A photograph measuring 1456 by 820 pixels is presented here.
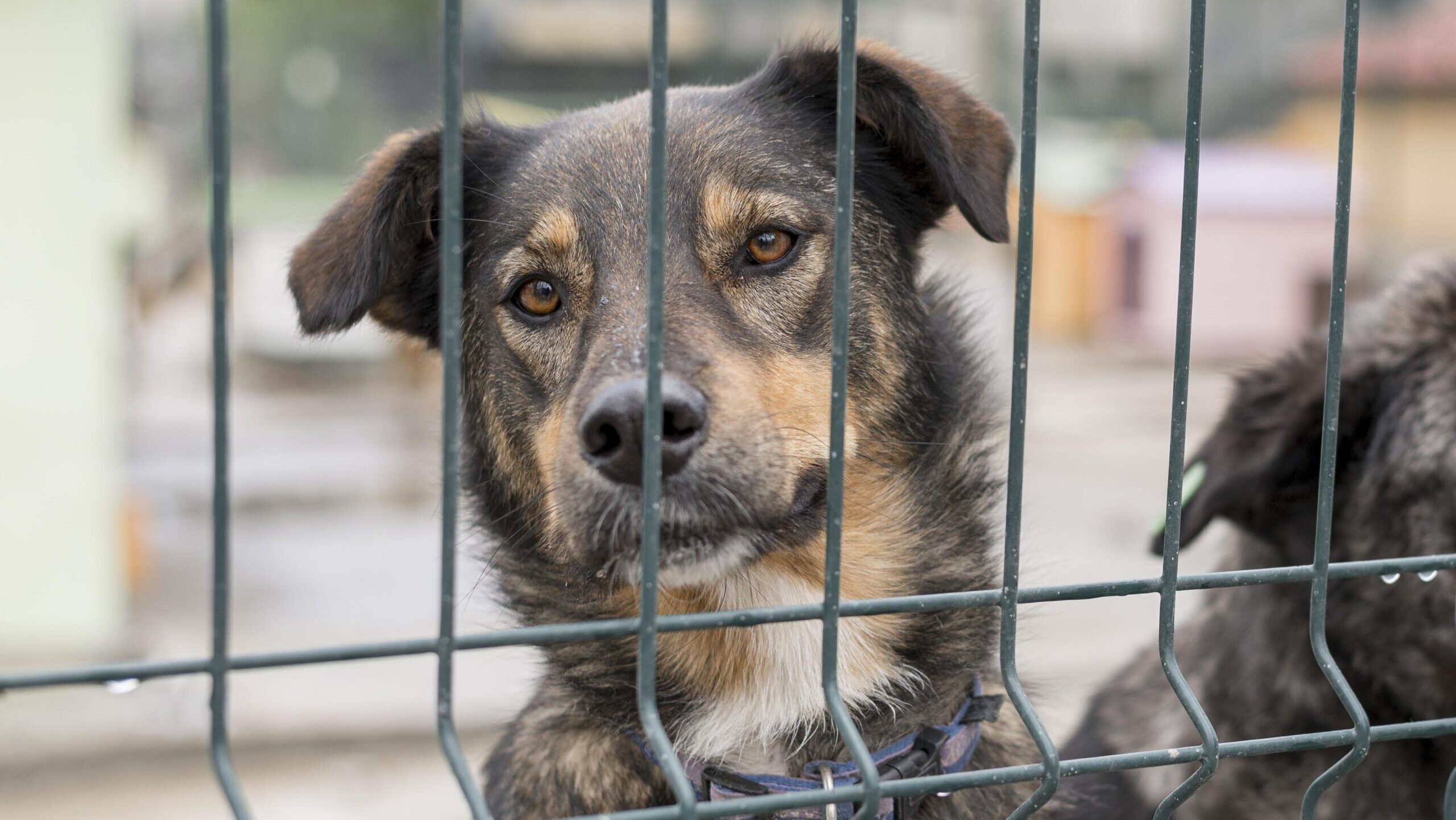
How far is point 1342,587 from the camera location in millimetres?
2596

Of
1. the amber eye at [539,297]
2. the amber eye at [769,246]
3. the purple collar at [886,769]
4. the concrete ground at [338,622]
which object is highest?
the amber eye at [769,246]

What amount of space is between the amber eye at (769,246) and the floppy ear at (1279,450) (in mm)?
925

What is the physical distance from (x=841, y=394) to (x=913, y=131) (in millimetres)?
1016

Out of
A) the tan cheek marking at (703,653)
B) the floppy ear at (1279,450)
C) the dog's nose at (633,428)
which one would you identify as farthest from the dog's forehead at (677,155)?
the floppy ear at (1279,450)

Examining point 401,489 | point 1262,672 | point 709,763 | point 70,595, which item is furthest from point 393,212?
point 401,489

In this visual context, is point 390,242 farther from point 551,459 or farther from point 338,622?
point 338,622

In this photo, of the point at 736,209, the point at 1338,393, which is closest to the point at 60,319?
the point at 736,209

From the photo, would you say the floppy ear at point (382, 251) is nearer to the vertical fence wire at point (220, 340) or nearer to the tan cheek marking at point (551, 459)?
the tan cheek marking at point (551, 459)

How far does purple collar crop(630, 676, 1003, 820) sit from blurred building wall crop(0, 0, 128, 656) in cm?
464

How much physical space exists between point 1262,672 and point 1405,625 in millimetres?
277

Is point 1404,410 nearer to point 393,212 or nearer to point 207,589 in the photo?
point 393,212

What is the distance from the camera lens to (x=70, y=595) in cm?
600

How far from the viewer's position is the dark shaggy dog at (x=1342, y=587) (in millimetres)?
2529

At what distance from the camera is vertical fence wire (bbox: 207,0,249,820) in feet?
4.21
